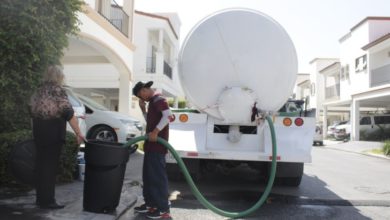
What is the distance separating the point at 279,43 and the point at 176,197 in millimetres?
2941

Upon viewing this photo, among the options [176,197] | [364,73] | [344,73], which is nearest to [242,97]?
[176,197]

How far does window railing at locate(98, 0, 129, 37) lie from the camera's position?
14.4 metres

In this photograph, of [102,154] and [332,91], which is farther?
[332,91]

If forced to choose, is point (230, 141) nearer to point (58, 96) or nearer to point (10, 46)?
point (58, 96)

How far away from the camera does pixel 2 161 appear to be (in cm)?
581

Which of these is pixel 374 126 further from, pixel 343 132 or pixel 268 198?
pixel 268 198

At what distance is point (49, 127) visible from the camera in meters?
5.07

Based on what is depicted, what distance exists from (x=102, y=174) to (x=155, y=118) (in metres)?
1.02

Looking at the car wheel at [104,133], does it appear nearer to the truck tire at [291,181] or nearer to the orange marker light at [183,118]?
the orange marker light at [183,118]

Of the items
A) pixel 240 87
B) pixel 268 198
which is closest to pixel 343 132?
pixel 268 198

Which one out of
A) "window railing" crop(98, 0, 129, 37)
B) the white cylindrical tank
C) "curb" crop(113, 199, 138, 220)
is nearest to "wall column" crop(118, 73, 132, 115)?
"window railing" crop(98, 0, 129, 37)

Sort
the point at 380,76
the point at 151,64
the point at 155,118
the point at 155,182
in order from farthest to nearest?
1. the point at 151,64
2. the point at 380,76
3. the point at 155,118
4. the point at 155,182

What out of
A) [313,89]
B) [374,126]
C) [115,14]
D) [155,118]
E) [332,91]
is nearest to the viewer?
[155,118]

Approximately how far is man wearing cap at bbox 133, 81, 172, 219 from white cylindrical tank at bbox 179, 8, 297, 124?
139 centimetres
